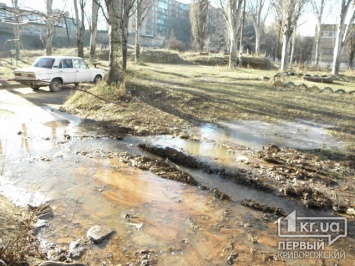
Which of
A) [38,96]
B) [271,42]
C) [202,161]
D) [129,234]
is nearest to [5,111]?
[38,96]

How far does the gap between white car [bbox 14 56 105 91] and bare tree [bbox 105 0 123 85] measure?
2516 millimetres

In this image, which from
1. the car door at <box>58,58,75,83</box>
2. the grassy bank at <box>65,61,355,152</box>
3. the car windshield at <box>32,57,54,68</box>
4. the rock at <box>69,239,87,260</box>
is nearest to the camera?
the rock at <box>69,239,87,260</box>

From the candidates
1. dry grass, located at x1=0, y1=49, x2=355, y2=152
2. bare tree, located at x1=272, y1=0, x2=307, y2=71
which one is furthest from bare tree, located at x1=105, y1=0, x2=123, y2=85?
bare tree, located at x1=272, y1=0, x2=307, y2=71

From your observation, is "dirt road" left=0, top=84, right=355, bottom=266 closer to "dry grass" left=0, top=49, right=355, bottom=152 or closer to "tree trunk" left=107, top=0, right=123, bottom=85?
"dry grass" left=0, top=49, right=355, bottom=152

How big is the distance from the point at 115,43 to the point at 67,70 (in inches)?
147

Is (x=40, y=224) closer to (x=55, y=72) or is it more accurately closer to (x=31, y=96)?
(x=31, y=96)

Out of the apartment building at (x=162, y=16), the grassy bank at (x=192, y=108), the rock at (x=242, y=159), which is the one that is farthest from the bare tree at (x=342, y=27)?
the apartment building at (x=162, y=16)

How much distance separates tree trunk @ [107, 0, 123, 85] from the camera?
10.4 metres

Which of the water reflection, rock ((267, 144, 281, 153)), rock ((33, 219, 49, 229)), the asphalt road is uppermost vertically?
the asphalt road

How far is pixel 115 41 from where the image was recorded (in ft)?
35.0

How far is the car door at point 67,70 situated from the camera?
13031 millimetres

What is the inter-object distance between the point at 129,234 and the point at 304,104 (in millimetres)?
9490

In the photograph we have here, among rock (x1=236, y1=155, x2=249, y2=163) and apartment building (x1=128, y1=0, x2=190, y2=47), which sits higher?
apartment building (x1=128, y1=0, x2=190, y2=47)

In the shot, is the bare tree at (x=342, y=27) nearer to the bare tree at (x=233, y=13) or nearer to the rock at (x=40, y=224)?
the bare tree at (x=233, y=13)
